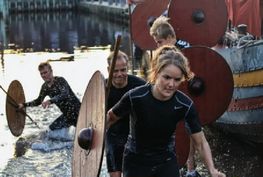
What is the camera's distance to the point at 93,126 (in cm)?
422

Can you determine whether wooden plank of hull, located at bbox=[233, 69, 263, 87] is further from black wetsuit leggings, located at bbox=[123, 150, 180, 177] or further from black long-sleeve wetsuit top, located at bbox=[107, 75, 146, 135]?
black wetsuit leggings, located at bbox=[123, 150, 180, 177]

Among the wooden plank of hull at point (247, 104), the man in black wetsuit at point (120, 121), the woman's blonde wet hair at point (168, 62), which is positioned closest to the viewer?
the woman's blonde wet hair at point (168, 62)

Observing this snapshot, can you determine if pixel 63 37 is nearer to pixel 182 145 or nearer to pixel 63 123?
pixel 63 123

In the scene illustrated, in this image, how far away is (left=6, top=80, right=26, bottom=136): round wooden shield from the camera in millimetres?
9625

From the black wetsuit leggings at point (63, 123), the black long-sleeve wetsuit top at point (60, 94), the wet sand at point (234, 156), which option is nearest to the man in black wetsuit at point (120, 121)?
the wet sand at point (234, 156)

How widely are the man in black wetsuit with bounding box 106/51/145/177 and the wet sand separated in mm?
2477

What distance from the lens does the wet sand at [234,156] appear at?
24.6 feet

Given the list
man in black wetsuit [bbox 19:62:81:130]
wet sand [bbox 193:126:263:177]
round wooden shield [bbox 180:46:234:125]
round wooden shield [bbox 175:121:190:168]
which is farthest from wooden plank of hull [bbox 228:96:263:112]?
man in black wetsuit [bbox 19:62:81:130]

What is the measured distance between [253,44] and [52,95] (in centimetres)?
336

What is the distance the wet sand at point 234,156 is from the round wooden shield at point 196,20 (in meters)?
1.81

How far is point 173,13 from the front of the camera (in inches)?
281

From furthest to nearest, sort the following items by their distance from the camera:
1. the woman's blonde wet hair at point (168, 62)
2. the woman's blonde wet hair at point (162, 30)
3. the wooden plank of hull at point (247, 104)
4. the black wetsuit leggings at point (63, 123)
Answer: the black wetsuit leggings at point (63, 123) → the wooden plank of hull at point (247, 104) → the woman's blonde wet hair at point (162, 30) → the woman's blonde wet hair at point (168, 62)

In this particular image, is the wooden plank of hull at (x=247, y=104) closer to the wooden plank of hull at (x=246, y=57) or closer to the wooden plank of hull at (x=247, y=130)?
the wooden plank of hull at (x=247, y=130)

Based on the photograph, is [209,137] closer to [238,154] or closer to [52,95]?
[238,154]
